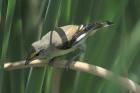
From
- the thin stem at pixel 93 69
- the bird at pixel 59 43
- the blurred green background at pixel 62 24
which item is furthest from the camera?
the bird at pixel 59 43

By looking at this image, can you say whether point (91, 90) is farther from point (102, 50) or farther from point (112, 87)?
point (112, 87)

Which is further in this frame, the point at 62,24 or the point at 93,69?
the point at 62,24

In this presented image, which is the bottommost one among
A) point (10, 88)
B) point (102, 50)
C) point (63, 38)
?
point (10, 88)

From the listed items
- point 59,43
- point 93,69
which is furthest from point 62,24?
point 93,69

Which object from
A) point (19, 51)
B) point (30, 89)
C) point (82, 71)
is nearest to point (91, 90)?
point (82, 71)

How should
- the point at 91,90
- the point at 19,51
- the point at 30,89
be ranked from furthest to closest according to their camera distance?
1. the point at 19,51
2. the point at 30,89
3. the point at 91,90

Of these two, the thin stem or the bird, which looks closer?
the thin stem

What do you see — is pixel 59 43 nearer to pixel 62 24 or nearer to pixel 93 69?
pixel 62 24

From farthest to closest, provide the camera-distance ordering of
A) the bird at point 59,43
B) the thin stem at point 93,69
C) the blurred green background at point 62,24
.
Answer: the bird at point 59,43
the blurred green background at point 62,24
the thin stem at point 93,69
